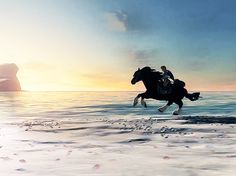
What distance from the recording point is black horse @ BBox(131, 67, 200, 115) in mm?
9322

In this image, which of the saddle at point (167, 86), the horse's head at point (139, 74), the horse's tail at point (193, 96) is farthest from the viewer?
the horse's head at point (139, 74)

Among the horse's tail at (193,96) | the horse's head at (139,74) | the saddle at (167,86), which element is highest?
the horse's head at (139,74)

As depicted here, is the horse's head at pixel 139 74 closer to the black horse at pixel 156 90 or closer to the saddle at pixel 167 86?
the black horse at pixel 156 90

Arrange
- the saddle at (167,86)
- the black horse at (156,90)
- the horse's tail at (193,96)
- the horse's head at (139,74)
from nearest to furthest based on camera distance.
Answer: the saddle at (167,86)
the black horse at (156,90)
the horse's tail at (193,96)
the horse's head at (139,74)

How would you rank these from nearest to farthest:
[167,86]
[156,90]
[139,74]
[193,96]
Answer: [167,86]
[156,90]
[193,96]
[139,74]

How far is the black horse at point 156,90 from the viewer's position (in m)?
9.32

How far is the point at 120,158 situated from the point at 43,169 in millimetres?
3711

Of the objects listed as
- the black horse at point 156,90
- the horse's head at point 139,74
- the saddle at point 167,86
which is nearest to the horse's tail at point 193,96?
the black horse at point 156,90

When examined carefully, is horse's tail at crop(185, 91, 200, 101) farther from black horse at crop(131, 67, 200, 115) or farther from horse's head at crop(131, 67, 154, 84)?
horse's head at crop(131, 67, 154, 84)

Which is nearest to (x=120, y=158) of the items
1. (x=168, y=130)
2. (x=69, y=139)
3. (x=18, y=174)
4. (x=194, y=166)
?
(x=194, y=166)

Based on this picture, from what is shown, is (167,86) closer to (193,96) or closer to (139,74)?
(193,96)

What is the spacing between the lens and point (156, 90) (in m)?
9.70

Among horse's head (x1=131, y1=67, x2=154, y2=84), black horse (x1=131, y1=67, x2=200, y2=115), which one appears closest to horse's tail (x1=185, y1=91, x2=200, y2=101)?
black horse (x1=131, y1=67, x2=200, y2=115)

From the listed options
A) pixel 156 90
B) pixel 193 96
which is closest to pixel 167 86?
pixel 156 90
